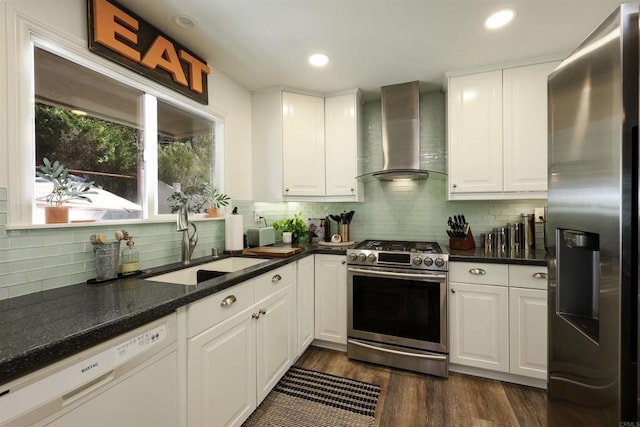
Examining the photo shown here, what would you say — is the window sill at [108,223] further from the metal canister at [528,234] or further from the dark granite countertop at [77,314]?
the metal canister at [528,234]

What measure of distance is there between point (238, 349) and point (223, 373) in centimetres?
14

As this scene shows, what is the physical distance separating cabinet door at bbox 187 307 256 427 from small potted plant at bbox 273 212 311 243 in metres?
1.38

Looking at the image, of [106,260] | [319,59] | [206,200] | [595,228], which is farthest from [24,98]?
[595,228]

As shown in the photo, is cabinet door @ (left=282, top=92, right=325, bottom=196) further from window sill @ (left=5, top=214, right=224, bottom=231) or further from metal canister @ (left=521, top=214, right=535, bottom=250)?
metal canister @ (left=521, top=214, right=535, bottom=250)

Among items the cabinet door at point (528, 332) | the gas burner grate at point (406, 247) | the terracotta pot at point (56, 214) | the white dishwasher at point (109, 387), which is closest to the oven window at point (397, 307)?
the gas burner grate at point (406, 247)

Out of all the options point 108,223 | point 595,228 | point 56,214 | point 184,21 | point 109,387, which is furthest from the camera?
point 184,21

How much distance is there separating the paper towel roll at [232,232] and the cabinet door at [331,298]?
2.39 ft

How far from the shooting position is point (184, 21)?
1.70 meters

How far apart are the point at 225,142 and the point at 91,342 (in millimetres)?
1904

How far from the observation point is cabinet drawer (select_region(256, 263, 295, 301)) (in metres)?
1.74

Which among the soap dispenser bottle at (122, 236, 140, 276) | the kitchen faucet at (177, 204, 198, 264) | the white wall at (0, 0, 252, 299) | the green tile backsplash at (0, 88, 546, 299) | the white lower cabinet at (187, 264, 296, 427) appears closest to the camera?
the white wall at (0, 0, 252, 299)

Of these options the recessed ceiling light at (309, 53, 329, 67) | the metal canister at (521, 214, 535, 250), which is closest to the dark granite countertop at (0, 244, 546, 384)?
the recessed ceiling light at (309, 53, 329, 67)

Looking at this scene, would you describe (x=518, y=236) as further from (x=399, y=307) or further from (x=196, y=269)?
(x=196, y=269)

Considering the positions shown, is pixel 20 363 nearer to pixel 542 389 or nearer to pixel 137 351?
pixel 137 351
